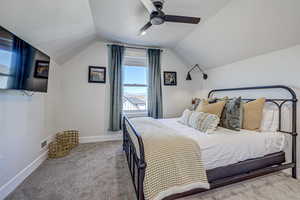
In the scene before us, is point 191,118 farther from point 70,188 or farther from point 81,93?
point 81,93

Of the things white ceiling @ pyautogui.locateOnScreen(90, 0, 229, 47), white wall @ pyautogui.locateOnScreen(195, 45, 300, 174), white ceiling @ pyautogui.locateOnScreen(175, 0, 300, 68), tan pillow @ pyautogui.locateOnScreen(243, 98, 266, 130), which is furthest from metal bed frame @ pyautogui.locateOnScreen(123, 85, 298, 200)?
white ceiling @ pyautogui.locateOnScreen(90, 0, 229, 47)

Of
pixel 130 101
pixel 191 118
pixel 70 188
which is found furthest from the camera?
pixel 130 101

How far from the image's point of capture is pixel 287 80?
2.04m

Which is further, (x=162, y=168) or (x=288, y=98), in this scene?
(x=288, y=98)

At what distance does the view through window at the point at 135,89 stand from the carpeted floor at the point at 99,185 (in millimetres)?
1830

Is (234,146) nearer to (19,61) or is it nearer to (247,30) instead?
(247,30)

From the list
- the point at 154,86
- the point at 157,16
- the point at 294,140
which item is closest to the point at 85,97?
the point at 154,86

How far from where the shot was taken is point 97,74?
351 centimetres

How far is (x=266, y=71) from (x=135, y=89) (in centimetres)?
297

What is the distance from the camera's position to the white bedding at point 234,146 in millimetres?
1538

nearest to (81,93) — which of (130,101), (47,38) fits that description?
(130,101)

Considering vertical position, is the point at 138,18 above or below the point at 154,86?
above

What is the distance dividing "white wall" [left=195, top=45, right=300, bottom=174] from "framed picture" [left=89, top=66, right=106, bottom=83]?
297 centimetres

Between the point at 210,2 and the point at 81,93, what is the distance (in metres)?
3.27
